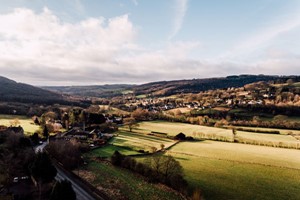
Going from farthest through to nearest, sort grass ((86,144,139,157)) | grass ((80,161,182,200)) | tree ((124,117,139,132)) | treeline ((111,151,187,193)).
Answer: tree ((124,117,139,132)), grass ((86,144,139,157)), treeline ((111,151,187,193)), grass ((80,161,182,200))

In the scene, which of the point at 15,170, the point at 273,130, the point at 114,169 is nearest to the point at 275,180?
the point at 114,169

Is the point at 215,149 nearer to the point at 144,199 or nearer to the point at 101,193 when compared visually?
the point at 144,199

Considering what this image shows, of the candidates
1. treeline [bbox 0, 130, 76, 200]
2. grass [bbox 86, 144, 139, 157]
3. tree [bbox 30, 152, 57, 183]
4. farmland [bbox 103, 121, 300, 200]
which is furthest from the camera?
grass [bbox 86, 144, 139, 157]

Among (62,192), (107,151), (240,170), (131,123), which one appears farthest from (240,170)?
(131,123)

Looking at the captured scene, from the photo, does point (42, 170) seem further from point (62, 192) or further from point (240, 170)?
point (240, 170)

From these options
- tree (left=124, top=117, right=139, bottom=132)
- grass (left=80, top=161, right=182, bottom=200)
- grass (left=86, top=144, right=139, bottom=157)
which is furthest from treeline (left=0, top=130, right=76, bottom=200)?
tree (left=124, top=117, right=139, bottom=132)

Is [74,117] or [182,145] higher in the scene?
[74,117]

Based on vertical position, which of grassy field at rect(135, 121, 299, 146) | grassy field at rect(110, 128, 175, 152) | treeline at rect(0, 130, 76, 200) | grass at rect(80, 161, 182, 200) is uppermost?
treeline at rect(0, 130, 76, 200)

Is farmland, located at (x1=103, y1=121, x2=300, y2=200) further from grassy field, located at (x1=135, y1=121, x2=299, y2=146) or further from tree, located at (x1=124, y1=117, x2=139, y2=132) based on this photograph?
tree, located at (x1=124, y1=117, x2=139, y2=132)
